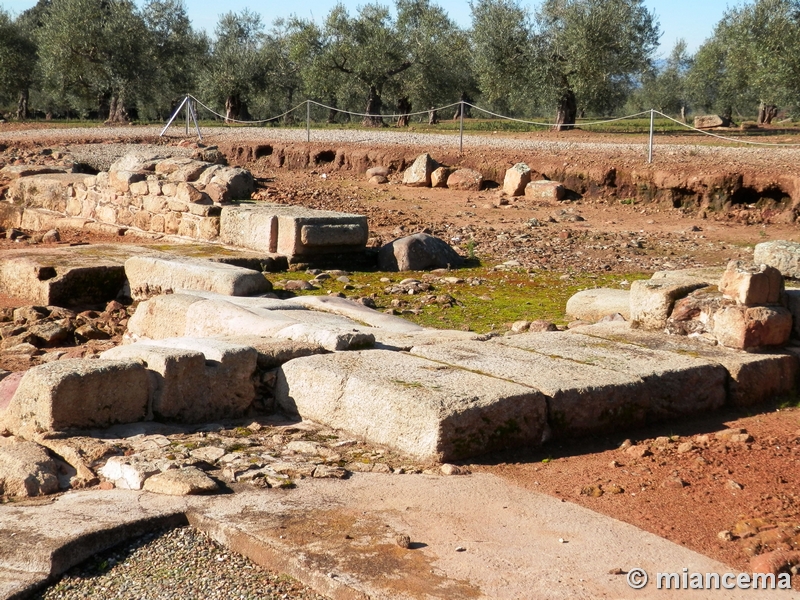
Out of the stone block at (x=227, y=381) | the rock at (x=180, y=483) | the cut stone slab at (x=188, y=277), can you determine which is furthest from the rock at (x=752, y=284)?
the cut stone slab at (x=188, y=277)

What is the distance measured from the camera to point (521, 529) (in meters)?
3.65

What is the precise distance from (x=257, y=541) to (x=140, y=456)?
3.83 ft

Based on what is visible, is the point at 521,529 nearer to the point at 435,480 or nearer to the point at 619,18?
the point at 435,480

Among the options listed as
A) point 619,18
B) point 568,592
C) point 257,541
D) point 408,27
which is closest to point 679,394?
point 568,592

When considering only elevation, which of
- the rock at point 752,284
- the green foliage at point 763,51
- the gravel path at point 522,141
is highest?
the green foliage at point 763,51

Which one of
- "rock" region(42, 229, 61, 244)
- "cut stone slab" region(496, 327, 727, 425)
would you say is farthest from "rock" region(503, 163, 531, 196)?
"cut stone slab" region(496, 327, 727, 425)

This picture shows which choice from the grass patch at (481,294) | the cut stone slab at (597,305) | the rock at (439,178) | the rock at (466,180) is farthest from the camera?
the rock at (439,178)

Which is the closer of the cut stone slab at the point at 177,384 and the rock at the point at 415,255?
the cut stone slab at the point at 177,384

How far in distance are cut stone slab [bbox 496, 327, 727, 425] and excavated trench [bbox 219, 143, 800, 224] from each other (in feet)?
30.1

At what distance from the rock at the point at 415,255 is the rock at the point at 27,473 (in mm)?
6354

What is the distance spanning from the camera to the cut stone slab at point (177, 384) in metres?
5.02

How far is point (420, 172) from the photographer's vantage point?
682 inches

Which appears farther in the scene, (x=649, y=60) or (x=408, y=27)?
(x=408, y=27)

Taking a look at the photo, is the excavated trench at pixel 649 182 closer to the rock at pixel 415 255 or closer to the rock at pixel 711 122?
the rock at pixel 415 255
